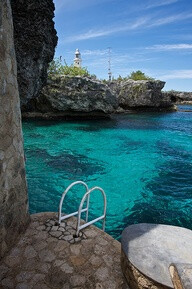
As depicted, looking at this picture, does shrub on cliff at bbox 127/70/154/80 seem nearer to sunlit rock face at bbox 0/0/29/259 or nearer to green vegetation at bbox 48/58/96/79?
green vegetation at bbox 48/58/96/79

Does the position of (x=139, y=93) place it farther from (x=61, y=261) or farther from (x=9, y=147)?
(x=61, y=261)

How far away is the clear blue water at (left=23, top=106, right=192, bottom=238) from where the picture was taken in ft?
24.6

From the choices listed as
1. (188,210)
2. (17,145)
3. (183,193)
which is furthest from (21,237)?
(183,193)

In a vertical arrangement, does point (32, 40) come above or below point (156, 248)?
above

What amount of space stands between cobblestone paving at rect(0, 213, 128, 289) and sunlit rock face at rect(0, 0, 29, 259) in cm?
35

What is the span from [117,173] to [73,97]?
1520 centimetres

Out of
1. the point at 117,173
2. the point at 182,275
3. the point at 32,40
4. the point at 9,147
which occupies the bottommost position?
the point at 117,173

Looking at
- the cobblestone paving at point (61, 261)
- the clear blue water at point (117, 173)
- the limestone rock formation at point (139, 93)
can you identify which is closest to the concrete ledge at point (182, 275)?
the cobblestone paving at point (61, 261)

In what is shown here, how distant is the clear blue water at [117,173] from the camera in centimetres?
748

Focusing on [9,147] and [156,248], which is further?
[9,147]

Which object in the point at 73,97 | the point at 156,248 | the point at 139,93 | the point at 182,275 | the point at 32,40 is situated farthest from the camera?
the point at 139,93

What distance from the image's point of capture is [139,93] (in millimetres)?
36094

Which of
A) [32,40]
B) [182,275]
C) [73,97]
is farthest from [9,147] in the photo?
[73,97]

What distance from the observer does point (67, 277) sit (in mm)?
3688
